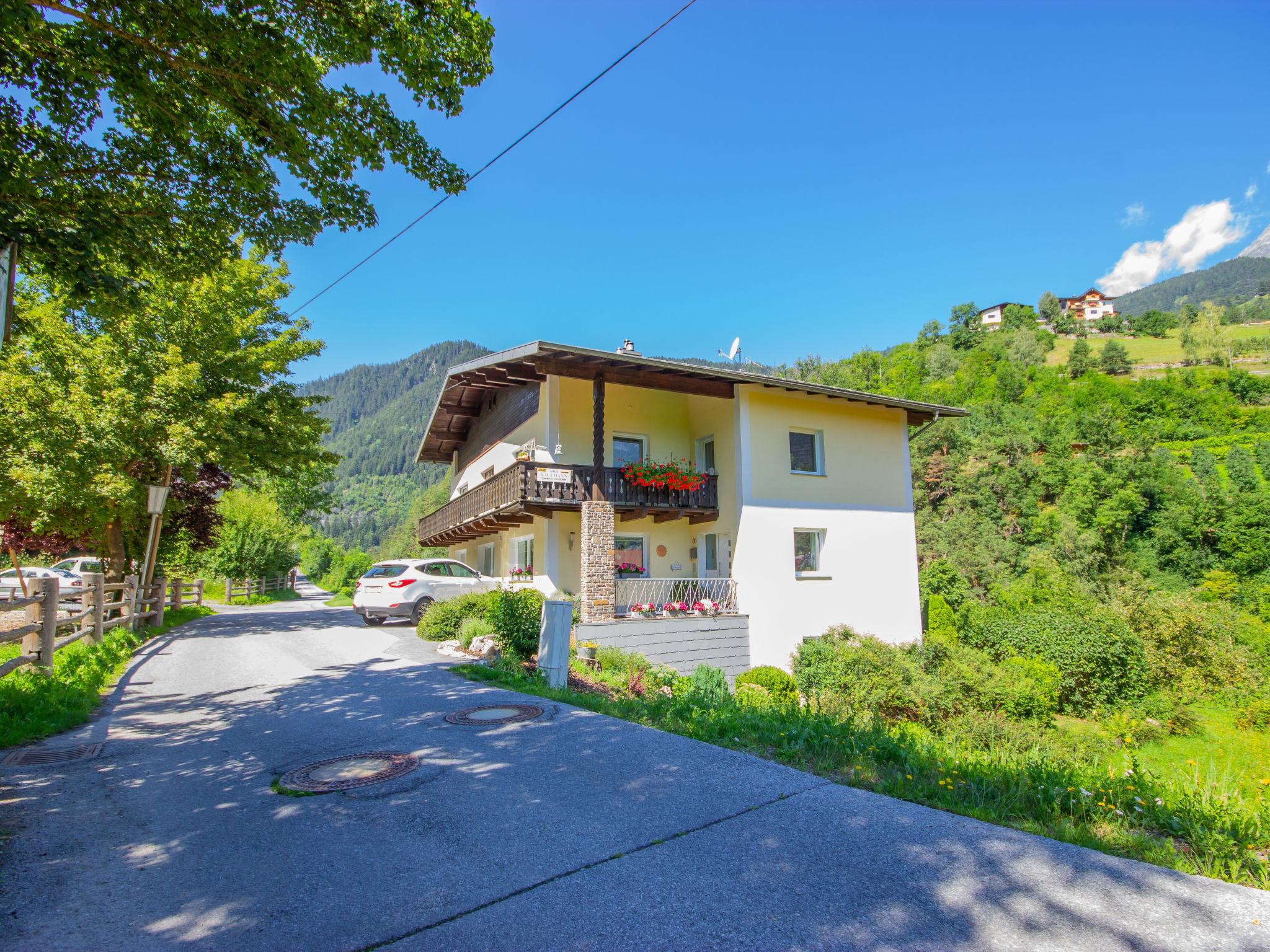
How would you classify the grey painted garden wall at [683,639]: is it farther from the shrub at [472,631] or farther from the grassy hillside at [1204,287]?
the grassy hillside at [1204,287]

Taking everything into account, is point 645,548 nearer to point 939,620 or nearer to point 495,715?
point 495,715

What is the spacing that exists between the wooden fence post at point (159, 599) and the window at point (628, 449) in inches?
467

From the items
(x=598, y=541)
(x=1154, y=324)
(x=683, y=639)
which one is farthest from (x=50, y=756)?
(x=1154, y=324)

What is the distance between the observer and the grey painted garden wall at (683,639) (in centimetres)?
1366

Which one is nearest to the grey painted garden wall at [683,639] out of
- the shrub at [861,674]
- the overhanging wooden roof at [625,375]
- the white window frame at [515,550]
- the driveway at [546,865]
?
the shrub at [861,674]

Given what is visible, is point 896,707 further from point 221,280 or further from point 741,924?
point 221,280

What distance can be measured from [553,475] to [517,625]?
4614 millimetres

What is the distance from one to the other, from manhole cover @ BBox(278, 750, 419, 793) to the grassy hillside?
166 m

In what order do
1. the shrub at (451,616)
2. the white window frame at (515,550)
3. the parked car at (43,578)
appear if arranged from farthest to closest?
the white window frame at (515,550), the shrub at (451,616), the parked car at (43,578)

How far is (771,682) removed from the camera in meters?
14.7

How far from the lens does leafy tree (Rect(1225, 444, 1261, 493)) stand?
3819 centimetres

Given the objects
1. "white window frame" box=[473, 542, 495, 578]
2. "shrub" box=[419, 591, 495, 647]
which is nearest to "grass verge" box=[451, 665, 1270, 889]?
"shrub" box=[419, 591, 495, 647]

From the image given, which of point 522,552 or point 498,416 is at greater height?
point 498,416

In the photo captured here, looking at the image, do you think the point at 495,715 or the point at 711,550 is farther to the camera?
the point at 711,550
